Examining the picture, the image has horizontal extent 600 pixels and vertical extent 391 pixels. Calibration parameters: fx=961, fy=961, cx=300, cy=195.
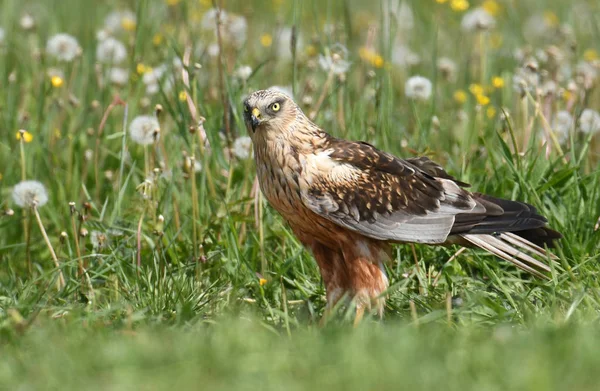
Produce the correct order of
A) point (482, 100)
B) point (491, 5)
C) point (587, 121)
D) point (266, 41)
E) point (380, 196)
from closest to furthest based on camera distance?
point (380, 196) < point (587, 121) < point (482, 100) < point (266, 41) < point (491, 5)

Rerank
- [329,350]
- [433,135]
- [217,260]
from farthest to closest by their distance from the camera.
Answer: [433,135]
[217,260]
[329,350]

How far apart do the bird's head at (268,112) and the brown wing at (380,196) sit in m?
0.28

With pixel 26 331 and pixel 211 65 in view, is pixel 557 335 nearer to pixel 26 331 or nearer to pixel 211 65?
pixel 26 331

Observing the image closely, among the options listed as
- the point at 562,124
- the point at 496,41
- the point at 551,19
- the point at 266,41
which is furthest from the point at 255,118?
the point at 551,19

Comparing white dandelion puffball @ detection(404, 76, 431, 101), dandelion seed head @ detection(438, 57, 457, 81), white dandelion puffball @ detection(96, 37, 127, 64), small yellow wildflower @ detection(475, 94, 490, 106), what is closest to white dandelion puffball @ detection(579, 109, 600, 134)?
small yellow wildflower @ detection(475, 94, 490, 106)

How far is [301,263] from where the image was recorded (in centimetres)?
575

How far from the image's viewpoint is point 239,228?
238 inches

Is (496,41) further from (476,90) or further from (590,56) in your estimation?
(476,90)

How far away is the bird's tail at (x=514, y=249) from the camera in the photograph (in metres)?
5.24

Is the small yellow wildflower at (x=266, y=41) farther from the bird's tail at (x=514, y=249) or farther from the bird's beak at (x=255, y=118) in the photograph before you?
the bird's tail at (x=514, y=249)

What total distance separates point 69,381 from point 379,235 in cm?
214

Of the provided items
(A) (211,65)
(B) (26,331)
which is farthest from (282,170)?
(A) (211,65)

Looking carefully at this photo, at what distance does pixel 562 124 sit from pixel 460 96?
1.25m

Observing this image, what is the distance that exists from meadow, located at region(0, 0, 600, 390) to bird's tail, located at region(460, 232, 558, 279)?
11 cm
